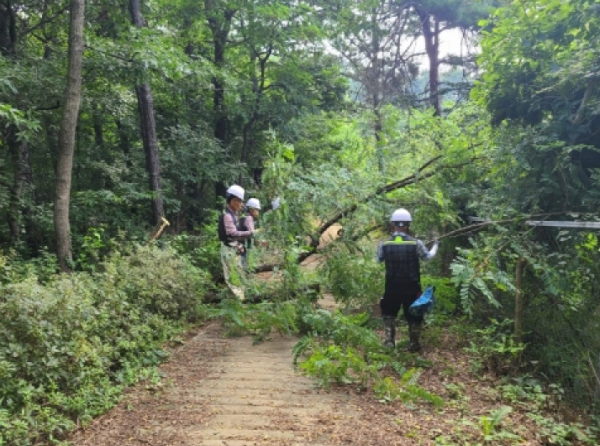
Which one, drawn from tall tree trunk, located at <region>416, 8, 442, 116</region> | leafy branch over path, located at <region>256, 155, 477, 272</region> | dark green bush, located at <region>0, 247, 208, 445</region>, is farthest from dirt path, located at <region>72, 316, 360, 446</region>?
tall tree trunk, located at <region>416, 8, 442, 116</region>

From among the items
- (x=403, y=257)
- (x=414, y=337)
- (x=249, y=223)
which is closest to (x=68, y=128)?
(x=249, y=223)

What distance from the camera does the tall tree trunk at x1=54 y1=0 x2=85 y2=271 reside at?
752 centimetres

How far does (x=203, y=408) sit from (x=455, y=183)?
5.72 m

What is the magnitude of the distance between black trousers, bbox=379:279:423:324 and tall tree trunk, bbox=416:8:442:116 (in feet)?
41.2

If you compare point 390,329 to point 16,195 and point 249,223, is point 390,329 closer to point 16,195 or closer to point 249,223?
point 249,223

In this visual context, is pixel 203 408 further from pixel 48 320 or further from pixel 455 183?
pixel 455 183

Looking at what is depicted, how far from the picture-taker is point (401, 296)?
6191mm

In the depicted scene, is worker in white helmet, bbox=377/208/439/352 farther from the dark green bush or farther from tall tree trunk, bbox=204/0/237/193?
tall tree trunk, bbox=204/0/237/193

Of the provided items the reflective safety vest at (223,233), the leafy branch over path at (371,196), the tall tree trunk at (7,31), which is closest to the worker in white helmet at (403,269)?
the leafy branch over path at (371,196)

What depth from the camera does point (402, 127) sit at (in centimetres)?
1000

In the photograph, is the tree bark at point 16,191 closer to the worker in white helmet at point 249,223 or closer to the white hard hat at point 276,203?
the worker in white helmet at point 249,223

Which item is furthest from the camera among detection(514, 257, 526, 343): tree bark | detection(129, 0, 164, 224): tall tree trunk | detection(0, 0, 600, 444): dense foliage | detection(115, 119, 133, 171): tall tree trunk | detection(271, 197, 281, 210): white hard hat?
detection(115, 119, 133, 171): tall tree trunk

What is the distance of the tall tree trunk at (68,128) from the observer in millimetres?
7520

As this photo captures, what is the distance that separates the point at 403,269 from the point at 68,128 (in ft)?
18.7
